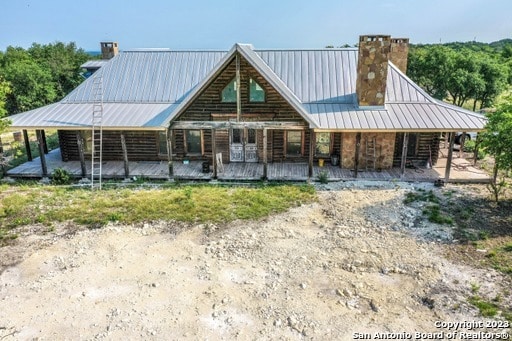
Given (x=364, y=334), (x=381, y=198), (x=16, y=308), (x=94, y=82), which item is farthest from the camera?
(x=94, y=82)

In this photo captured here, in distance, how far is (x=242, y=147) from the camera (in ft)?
61.3

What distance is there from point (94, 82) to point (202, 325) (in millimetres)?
15994

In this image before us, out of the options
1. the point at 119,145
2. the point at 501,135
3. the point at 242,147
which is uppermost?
the point at 501,135

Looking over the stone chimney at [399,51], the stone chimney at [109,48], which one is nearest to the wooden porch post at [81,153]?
the stone chimney at [109,48]

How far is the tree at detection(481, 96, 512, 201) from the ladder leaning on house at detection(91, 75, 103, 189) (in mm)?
14794

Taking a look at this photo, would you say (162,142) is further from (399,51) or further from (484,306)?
(484,306)

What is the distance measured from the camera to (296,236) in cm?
1180

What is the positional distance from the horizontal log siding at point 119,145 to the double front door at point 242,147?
3.49 meters

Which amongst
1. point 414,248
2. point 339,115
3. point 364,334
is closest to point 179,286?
point 364,334

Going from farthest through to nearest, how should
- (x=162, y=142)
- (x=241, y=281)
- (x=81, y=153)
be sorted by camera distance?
1. (x=162, y=142)
2. (x=81, y=153)
3. (x=241, y=281)

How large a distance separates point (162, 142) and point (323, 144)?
8065 mm

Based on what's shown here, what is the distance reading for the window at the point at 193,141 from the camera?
1866 cm

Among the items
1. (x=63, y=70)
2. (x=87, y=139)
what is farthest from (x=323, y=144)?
(x=63, y=70)

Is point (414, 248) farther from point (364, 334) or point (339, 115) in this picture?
point (339, 115)
